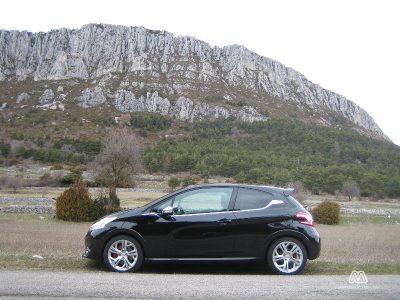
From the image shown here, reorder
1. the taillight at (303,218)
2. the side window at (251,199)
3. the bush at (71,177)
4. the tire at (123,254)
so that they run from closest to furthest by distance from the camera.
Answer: the tire at (123,254)
the taillight at (303,218)
the side window at (251,199)
the bush at (71,177)

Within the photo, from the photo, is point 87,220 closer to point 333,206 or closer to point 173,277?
point 333,206

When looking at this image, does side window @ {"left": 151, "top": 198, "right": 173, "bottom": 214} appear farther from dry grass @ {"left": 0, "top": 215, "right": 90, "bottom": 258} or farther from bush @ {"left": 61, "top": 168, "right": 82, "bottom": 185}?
bush @ {"left": 61, "top": 168, "right": 82, "bottom": 185}

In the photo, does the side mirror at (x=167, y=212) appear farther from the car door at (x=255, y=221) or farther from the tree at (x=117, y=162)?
the tree at (x=117, y=162)

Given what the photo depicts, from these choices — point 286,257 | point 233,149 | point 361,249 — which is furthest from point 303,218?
point 233,149

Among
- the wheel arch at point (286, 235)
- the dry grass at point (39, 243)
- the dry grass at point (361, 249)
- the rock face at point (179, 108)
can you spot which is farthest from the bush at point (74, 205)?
the rock face at point (179, 108)

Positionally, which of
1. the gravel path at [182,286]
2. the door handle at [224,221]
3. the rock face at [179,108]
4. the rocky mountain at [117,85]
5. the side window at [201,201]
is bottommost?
the gravel path at [182,286]

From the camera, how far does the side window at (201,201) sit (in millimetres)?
9047

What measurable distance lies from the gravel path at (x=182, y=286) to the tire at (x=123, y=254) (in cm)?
34

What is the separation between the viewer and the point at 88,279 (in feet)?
25.2

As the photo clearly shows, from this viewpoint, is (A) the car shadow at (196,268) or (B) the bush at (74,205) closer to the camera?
(A) the car shadow at (196,268)

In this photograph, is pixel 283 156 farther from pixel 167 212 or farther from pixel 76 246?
pixel 167 212

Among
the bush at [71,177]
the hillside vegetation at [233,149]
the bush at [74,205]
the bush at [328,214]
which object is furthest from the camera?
the hillside vegetation at [233,149]

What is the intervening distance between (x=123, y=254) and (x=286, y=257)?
3243 mm

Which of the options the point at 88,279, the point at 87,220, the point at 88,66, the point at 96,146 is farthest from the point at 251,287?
the point at 88,66
